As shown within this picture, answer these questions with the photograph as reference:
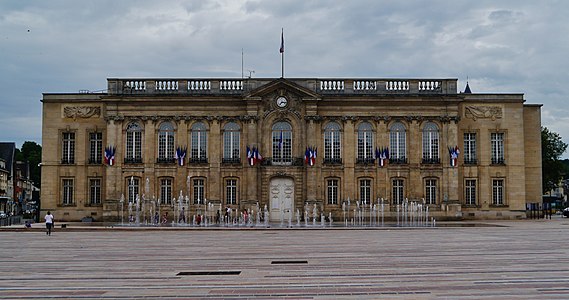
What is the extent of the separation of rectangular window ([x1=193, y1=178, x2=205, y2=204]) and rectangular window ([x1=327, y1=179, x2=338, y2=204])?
329 inches

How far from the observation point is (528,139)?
2010 inches

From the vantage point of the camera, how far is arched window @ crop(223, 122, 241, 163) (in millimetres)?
48656

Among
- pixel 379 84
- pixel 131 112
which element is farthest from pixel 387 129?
pixel 131 112

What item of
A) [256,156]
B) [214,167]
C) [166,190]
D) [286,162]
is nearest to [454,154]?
[286,162]

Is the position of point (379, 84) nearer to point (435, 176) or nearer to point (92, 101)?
point (435, 176)

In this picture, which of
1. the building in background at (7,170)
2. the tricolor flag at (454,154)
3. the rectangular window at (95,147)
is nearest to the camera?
the tricolor flag at (454,154)

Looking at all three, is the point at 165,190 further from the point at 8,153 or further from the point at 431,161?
the point at 8,153

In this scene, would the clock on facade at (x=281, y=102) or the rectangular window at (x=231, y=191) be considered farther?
the rectangular window at (x=231, y=191)

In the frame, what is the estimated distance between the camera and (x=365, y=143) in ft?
160

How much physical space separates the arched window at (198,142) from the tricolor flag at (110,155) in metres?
5.07

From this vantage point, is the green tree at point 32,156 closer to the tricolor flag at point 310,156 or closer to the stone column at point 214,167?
the stone column at point 214,167

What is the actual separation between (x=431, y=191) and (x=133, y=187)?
19785 millimetres

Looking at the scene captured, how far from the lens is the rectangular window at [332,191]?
4850 cm

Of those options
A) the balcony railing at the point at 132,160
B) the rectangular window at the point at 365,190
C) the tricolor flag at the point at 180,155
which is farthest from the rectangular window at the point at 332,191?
the balcony railing at the point at 132,160
